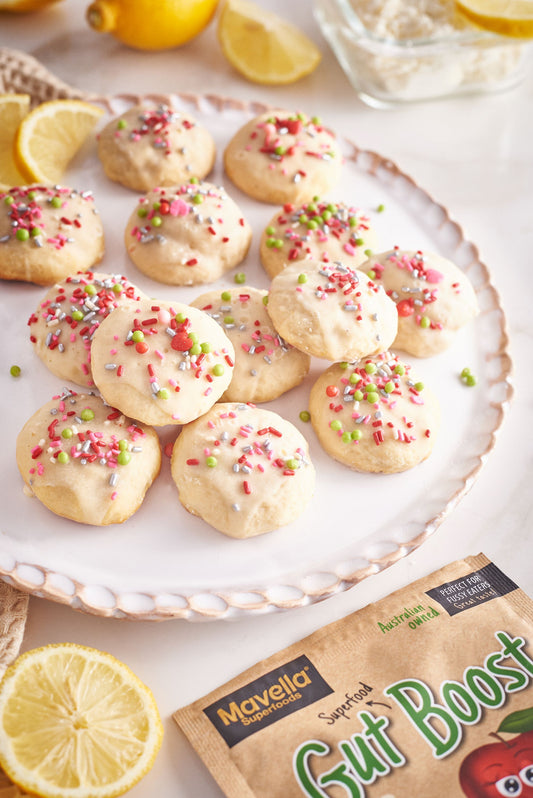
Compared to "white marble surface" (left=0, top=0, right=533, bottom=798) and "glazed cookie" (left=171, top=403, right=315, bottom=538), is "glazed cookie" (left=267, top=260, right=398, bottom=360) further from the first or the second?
"white marble surface" (left=0, top=0, right=533, bottom=798)

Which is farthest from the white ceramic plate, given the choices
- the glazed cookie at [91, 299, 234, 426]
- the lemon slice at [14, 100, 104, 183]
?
the lemon slice at [14, 100, 104, 183]

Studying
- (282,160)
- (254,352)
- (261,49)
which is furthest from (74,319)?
(261,49)

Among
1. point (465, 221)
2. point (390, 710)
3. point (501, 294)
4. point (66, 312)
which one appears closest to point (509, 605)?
point (390, 710)

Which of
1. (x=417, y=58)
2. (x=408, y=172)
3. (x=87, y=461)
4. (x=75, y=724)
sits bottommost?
(x=75, y=724)

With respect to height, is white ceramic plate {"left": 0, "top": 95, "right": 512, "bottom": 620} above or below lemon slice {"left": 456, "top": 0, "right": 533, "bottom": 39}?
below

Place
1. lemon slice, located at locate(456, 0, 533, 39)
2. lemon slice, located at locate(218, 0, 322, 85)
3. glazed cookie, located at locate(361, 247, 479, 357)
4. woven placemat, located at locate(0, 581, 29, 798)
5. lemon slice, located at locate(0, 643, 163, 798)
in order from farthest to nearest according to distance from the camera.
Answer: lemon slice, located at locate(218, 0, 322, 85), lemon slice, located at locate(456, 0, 533, 39), glazed cookie, located at locate(361, 247, 479, 357), woven placemat, located at locate(0, 581, 29, 798), lemon slice, located at locate(0, 643, 163, 798)

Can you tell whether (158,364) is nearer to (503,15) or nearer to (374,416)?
(374,416)
